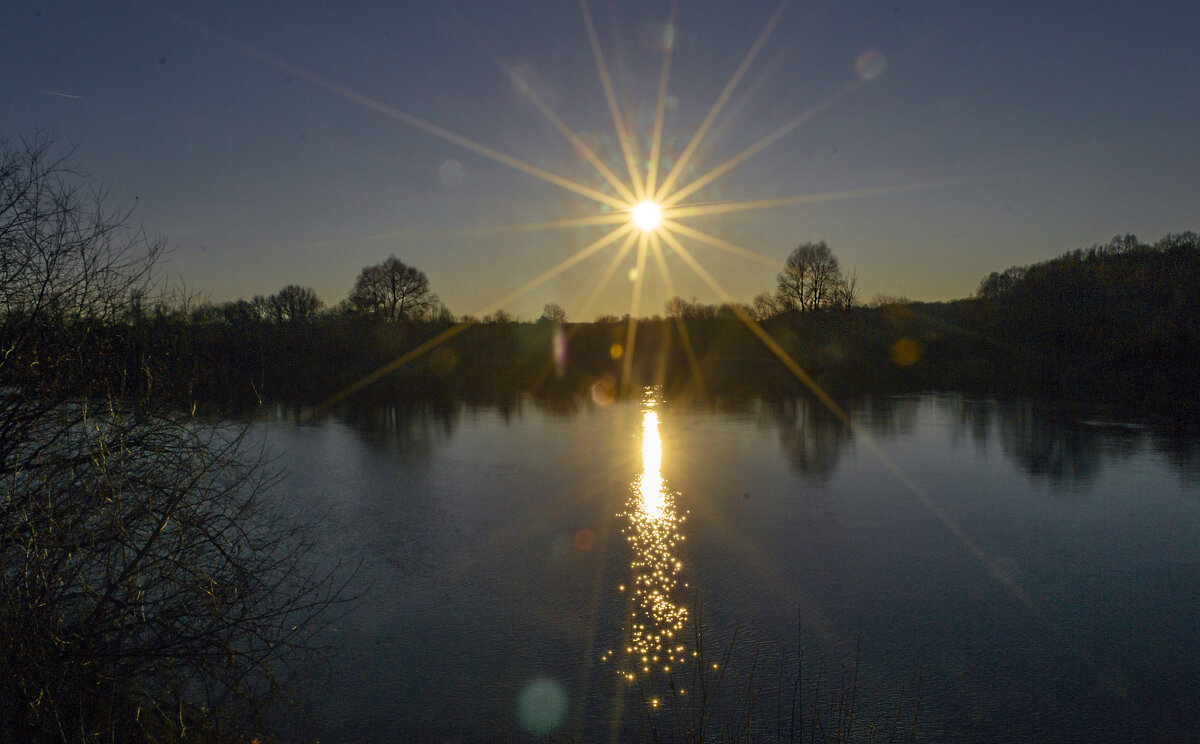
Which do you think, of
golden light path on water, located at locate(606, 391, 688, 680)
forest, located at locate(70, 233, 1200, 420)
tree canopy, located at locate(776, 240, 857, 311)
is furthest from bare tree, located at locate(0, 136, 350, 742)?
tree canopy, located at locate(776, 240, 857, 311)

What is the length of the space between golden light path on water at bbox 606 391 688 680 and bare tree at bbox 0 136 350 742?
9.23ft

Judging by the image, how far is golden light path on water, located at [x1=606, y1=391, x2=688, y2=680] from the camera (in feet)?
20.4

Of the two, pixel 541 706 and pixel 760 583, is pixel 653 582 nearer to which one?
pixel 760 583

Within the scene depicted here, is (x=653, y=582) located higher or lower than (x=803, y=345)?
lower

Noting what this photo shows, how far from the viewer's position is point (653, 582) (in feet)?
26.3

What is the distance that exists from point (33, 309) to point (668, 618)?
584 cm

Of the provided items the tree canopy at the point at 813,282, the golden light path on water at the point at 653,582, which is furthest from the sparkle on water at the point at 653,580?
the tree canopy at the point at 813,282

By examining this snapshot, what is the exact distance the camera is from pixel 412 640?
6680 millimetres

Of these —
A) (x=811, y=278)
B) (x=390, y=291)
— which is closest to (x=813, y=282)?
(x=811, y=278)

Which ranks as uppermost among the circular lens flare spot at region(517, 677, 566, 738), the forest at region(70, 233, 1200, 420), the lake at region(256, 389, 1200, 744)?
the forest at region(70, 233, 1200, 420)

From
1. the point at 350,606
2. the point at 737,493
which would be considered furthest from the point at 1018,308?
the point at 350,606

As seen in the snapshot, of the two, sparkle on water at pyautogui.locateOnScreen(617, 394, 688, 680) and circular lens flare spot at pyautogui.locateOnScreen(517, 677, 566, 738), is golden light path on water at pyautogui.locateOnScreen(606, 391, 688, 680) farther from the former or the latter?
circular lens flare spot at pyautogui.locateOnScreen(517, 677, 566, 738)

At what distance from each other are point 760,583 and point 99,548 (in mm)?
5899

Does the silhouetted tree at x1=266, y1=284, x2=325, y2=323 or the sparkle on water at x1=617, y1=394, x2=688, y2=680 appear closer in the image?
the sparkle on water at x1=617, y1=394, x2=688, y2=680
